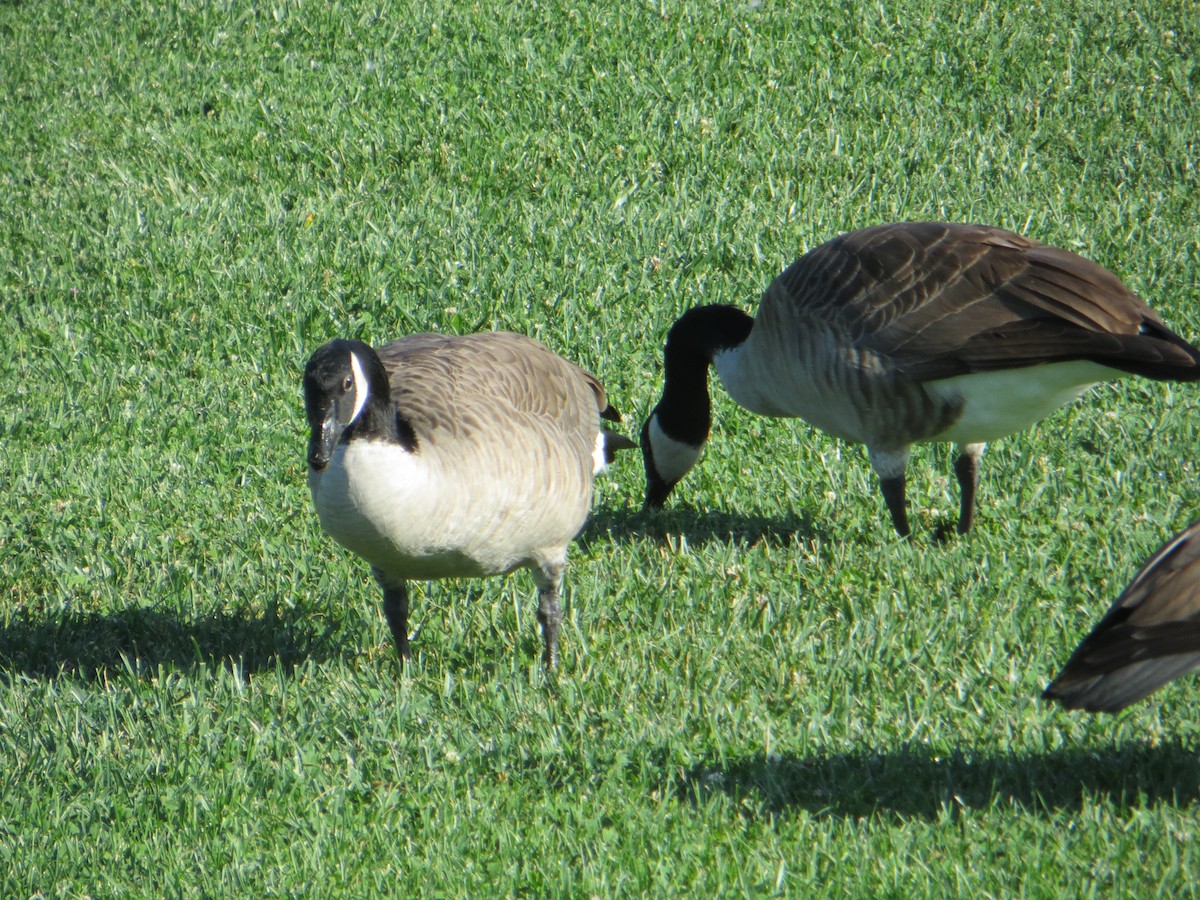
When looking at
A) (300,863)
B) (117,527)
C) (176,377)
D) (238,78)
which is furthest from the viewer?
(238,78)

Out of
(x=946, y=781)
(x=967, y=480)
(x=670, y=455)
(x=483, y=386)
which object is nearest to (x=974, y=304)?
(x=967, y=480)

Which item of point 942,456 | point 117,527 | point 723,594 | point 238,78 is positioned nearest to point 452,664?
point 723,594

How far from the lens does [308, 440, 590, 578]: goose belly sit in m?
3.95

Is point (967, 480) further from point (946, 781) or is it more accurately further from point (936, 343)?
point (946, 781)

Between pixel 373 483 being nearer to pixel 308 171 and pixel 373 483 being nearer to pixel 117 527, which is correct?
pixel 117 527

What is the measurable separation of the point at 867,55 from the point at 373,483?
719cm

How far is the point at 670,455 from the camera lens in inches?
236

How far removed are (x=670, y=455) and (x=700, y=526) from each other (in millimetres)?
350

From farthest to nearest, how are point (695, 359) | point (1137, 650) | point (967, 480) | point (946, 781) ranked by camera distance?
point (695, 359) < point (967, 480) < point (946, 781) < point (1137, 650)

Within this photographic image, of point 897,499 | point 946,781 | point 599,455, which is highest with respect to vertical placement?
point 599,455

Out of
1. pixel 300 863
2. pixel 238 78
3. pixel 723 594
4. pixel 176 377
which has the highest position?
pixel 238 78

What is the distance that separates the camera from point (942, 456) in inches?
253

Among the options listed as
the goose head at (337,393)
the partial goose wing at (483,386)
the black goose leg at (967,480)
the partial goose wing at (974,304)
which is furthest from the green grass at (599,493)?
the goose head at (337,393)

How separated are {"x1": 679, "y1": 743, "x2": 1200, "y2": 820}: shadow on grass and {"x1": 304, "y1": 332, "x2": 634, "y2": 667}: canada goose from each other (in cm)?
102
